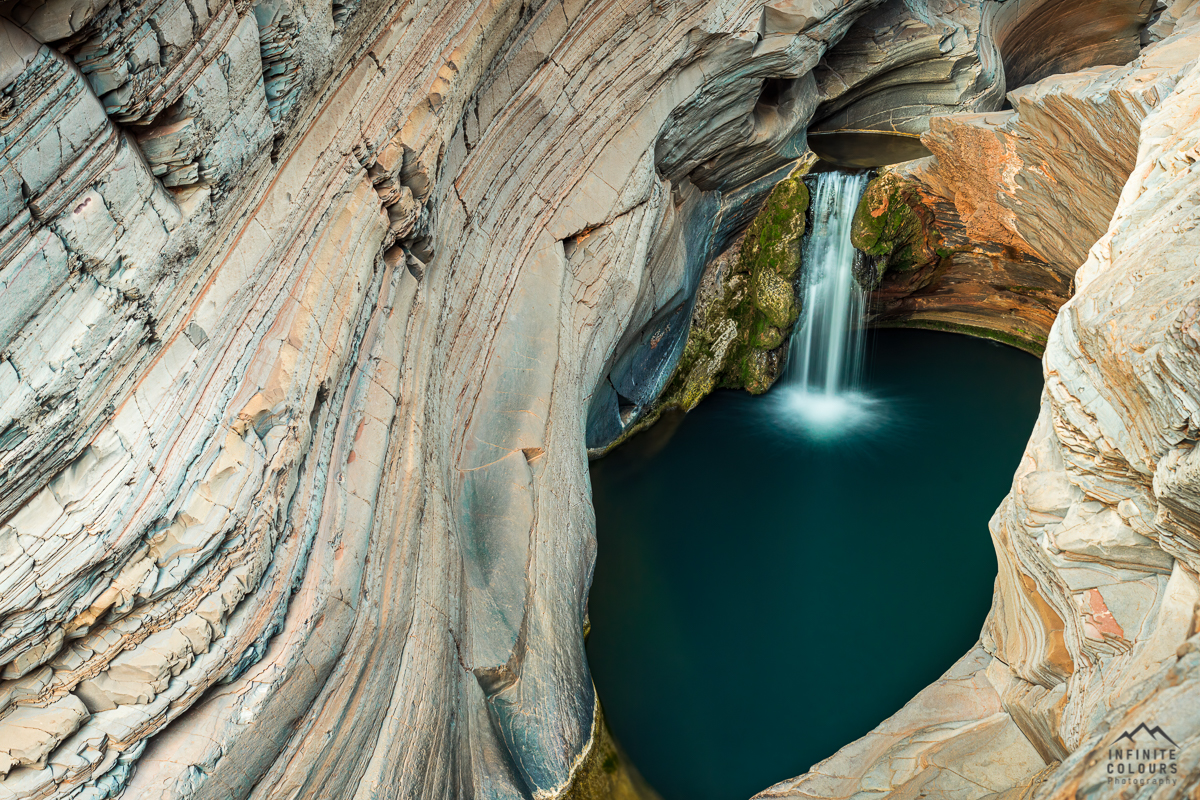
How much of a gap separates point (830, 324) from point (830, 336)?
171 mm

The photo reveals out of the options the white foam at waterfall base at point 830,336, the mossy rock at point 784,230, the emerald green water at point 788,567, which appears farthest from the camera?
the mossy rock at point 784,230

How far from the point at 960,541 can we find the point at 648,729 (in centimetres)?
386

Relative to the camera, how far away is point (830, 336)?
10383 mm

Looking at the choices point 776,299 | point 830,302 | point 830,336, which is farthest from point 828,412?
point 776,299

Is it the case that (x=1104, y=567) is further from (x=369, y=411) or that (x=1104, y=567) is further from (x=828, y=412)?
(x=828, y=412)

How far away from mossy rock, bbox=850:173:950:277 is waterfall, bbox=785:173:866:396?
0.49ft

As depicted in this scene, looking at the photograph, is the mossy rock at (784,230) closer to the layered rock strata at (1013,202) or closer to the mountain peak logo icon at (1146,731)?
the layered rock strata at (1013,202)

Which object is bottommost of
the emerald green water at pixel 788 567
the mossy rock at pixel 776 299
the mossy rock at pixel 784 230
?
the emerald green water at pixel 788 567

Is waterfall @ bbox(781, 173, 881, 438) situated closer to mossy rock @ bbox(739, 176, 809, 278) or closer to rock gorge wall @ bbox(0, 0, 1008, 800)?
mossy rock @ bbox(739, 176, 809, 278)

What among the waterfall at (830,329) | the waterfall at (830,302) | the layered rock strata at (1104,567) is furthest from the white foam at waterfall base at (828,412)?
the layered rock strata at (1104,567)

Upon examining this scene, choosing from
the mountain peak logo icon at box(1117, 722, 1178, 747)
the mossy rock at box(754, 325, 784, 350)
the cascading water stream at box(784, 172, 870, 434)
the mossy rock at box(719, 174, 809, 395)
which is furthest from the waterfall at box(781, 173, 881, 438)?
the mountain peak logo icon at box(1117, 722, 1178, 747)

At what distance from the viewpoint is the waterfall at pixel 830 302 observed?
32.3 ft

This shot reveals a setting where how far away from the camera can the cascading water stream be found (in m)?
9.81

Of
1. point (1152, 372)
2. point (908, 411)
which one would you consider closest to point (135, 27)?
point (1152, 372)
